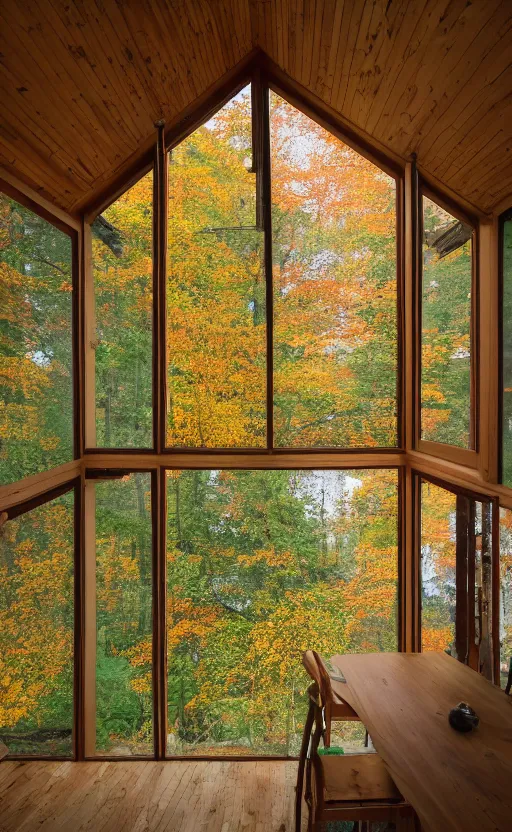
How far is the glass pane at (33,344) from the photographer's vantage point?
3646 millimetres

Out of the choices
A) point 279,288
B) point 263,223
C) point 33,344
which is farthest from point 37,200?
point 279,288

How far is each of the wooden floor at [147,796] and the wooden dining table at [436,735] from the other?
4.66ft

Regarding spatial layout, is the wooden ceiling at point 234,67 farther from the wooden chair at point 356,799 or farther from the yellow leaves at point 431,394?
the wooden chair at point 356,799

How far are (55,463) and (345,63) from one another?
363 cm

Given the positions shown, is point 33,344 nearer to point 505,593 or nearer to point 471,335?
point 471,335

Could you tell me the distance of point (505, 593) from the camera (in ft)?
11.2

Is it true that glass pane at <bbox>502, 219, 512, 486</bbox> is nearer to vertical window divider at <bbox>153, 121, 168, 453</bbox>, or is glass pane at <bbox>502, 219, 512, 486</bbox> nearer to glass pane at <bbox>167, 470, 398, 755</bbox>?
glass pane at <bbox>167, 470, 398, 755</bbox>

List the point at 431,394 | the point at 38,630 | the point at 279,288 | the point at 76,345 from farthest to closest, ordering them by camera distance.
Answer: the point at 279,288 < the point at 76,345 < the point at 431,394 < the point at 38,630

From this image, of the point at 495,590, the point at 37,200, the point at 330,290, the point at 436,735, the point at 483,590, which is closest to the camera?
the point at 436,735

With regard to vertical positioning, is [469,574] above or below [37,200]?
below

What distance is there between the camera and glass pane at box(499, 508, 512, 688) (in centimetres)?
335

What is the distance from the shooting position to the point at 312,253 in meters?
5.30

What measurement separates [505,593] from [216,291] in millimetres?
3390

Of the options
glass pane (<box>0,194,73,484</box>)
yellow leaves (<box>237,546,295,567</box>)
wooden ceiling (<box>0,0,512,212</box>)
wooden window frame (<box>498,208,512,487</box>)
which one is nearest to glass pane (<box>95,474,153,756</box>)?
glass pane (<box>0,194,73,484</box>)
